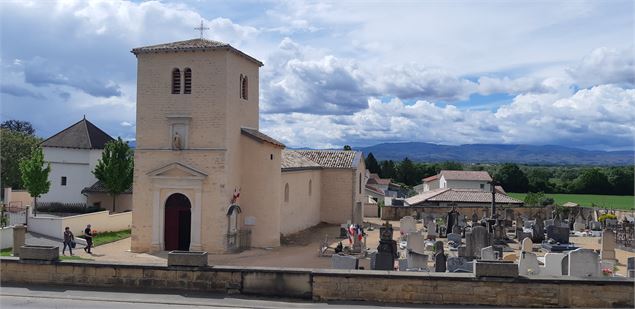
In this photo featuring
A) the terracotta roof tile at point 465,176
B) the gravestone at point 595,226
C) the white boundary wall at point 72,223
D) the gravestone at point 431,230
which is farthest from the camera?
the terracotta roof tile at point 465,176

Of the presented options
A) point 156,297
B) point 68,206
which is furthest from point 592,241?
point 68,206

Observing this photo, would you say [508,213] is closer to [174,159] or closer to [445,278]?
[174,159]

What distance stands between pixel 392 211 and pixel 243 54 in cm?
2209

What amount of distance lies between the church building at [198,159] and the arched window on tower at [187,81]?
5 centimetres

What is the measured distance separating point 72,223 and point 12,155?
34.1m

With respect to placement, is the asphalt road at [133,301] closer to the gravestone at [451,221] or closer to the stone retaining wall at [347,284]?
the stone retaining wall at [347,284]

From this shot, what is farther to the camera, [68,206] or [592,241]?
[68,206]

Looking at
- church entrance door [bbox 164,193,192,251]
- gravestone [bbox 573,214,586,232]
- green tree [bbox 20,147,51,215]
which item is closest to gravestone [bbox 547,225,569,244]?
gravestone [bbox 573,214,586,232]

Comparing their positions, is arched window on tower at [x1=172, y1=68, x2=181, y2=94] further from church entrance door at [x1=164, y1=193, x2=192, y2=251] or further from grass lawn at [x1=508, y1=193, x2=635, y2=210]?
grass lawn at [x1=508, y1=193, x2=635, y2=210]

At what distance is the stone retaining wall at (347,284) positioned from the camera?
1190 cm

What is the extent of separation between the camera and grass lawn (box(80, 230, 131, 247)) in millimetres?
29155

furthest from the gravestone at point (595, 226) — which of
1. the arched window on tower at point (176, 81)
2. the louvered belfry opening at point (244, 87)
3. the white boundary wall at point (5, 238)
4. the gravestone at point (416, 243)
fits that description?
the white boundary wall at point (5, 238)

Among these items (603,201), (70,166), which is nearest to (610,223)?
(70,166)

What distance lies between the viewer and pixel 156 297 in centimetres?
1260
